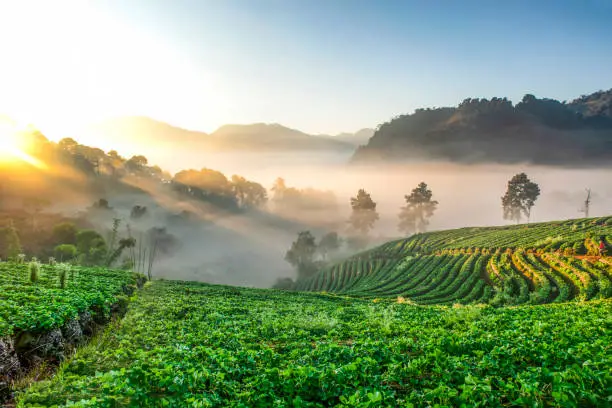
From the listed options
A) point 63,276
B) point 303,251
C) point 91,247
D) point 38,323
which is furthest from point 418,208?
point 38,323

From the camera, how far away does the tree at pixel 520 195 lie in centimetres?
13962

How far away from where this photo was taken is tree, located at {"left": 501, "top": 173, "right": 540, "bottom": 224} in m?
140

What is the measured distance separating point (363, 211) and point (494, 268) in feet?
378

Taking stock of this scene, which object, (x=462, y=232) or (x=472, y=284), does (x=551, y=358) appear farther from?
(x=462, y=232)

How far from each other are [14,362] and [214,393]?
28.0 feet

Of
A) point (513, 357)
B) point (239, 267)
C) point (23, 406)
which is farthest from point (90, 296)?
point (239, 267)

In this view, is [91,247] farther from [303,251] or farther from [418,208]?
[418,208]

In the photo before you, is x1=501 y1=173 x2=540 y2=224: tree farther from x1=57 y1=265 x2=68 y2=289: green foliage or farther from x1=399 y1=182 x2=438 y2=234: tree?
x1=57 y1=265 x2=68 y2=289: green foliage

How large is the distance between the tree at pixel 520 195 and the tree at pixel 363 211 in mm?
55378

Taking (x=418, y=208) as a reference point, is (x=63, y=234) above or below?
below

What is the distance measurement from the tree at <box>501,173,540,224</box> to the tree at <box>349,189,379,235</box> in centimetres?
5538

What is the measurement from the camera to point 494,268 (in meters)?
61.7

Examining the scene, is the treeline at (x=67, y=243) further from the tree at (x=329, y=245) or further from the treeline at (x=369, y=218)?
the tree at (x=329, y=245)

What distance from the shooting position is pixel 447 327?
62.4ft
